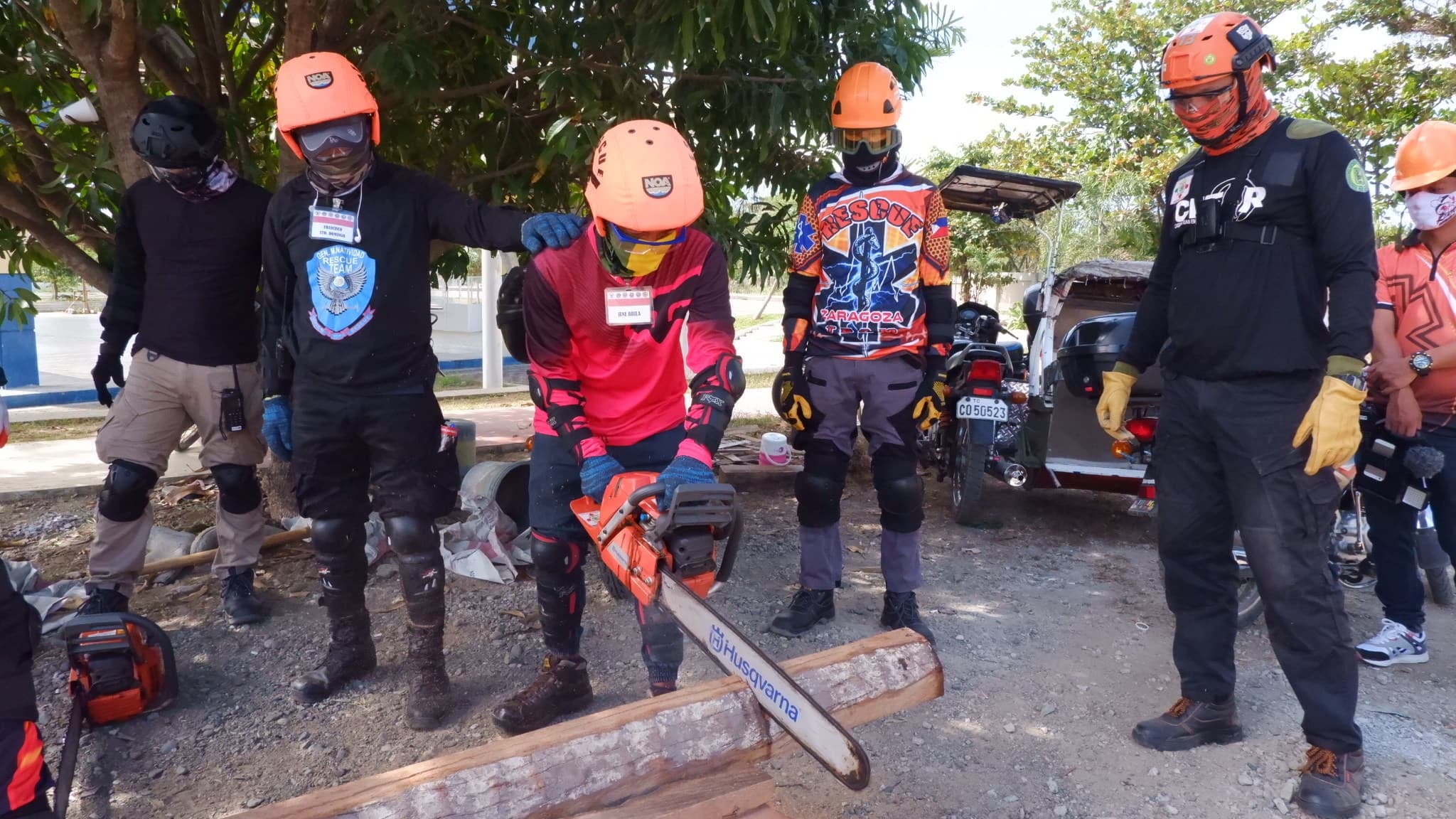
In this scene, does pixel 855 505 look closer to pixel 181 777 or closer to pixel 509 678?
pixel 509 678

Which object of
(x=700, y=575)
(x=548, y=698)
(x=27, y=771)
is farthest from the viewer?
(x=548, y=698)

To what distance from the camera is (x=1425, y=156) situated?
11.3ft

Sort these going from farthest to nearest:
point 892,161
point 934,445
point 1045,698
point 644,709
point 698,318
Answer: point 934,445 → point 892,161 → point 1045,698 → point 698,318 → point 644,709

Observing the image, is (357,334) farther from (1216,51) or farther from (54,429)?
(54,429)

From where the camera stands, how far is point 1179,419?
2982 mm

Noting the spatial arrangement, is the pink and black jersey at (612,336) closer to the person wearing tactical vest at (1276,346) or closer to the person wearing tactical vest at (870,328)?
the person wearing tactical vest at (870,328)

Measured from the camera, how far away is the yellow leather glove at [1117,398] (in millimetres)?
3311

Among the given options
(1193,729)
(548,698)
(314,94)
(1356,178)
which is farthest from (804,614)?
(314,94)

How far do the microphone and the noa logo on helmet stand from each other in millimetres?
3216

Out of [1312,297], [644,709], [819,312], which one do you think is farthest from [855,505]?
[644,709]

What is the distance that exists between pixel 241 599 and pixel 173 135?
193 centimetres

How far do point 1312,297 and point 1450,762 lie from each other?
168 cm

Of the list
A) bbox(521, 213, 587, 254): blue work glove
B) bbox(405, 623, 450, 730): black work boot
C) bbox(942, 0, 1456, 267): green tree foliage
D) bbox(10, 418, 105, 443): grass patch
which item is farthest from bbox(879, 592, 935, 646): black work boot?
bbox(942, 0, 1456, 267): green tree foliage

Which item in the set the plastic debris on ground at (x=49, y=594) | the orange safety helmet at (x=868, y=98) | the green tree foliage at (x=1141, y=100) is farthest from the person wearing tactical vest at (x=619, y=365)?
the green tree foliage at (x=1141, y=100)
